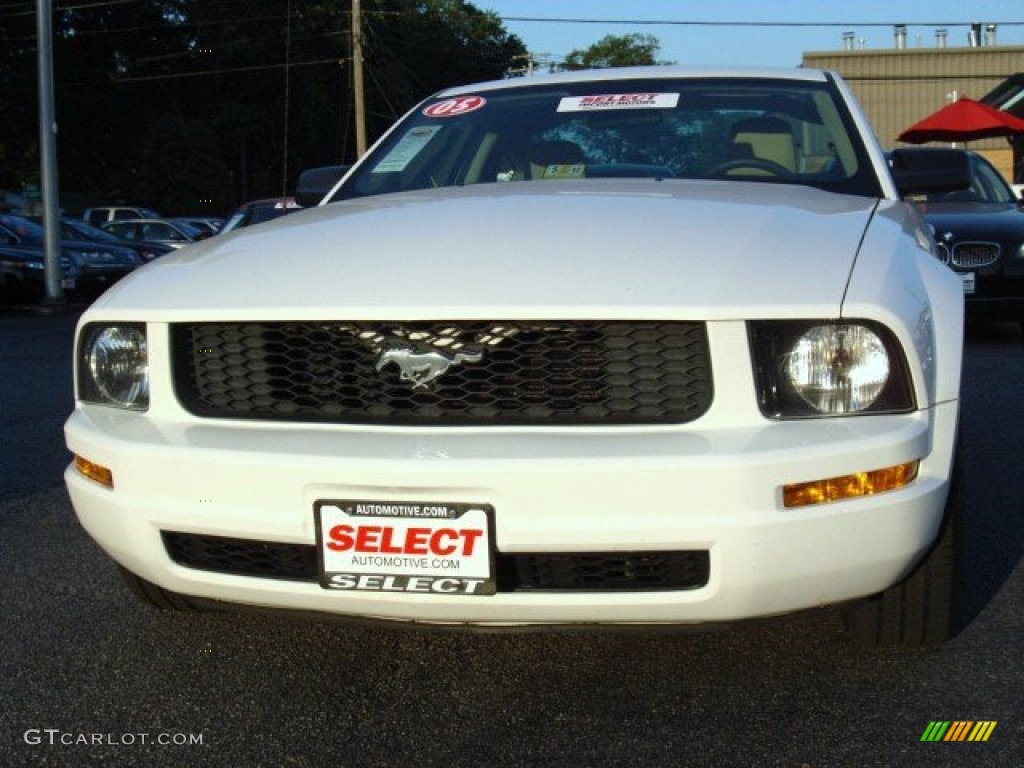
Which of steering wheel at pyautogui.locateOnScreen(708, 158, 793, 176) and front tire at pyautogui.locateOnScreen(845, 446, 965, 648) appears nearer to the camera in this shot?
front tire at pyautogui.locateOnScreen(845, 446, 965, 648)

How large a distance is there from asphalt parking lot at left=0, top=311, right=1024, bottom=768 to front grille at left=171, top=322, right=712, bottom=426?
1.52 ft

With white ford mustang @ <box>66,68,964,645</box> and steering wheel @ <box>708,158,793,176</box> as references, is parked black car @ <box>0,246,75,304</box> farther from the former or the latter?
white ford mustang @ <box>66,68,964,645</box>

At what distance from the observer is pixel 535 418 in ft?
8.09

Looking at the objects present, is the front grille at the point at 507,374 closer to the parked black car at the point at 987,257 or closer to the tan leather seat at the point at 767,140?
the tan leather seat at the point at 767,140

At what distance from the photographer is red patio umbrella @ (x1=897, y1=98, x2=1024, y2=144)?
1602 centimetres

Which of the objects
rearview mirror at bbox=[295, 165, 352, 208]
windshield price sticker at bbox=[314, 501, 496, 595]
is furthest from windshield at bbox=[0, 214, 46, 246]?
windshield price sticker at bbox=[314, 501, 496, 595]

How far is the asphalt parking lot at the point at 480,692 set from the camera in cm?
246

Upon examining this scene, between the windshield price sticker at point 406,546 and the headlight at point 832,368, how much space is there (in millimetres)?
615

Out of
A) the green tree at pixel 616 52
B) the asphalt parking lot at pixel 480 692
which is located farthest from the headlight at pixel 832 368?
the green tree at pixel 616 52

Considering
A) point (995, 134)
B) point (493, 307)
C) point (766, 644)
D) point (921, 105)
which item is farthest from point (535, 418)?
point (921, 105)

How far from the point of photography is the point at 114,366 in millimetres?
2832

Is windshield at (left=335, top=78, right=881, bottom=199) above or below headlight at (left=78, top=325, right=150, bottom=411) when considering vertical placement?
above

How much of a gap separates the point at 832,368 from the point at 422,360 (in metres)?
0.77

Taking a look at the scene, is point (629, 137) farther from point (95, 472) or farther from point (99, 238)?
point (99, 238)
